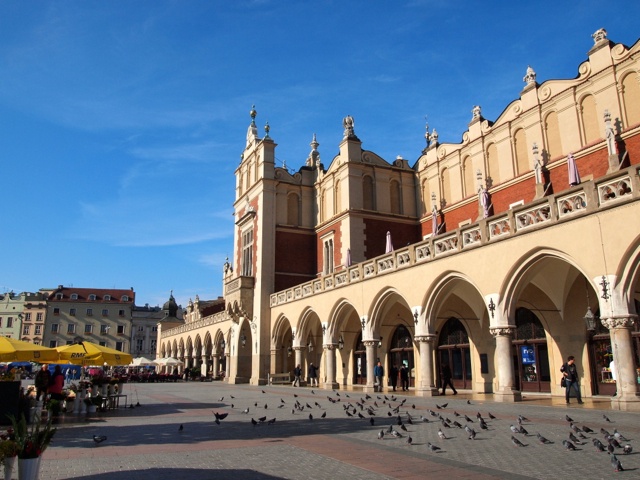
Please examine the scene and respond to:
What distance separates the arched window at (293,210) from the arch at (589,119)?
2001 cm

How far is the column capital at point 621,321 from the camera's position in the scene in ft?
44.7

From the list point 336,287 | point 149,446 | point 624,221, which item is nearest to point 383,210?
point 336,287

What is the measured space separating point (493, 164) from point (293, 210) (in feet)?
50.0

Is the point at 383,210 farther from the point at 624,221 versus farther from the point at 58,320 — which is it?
the point at 58,320

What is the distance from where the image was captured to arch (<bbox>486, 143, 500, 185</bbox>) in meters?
26.4

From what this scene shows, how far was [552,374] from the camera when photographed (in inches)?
782

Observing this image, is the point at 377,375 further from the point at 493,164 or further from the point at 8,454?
the point at 8,454

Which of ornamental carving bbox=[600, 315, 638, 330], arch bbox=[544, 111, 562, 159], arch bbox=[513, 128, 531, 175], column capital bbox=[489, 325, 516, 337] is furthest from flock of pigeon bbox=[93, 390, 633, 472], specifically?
arch bbox=[513, 128, 531, 175]

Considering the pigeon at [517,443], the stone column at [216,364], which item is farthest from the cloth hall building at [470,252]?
the pigeon at [517,443]

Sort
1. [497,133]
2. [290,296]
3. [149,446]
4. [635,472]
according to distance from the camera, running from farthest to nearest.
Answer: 1. [290,296]
2. [497,133]
3. [149,446]
4. [635,472]

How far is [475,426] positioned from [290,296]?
22064mm

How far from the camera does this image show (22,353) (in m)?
14.6

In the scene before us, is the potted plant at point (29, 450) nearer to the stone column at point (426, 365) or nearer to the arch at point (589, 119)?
the stone column at point (426, 365)

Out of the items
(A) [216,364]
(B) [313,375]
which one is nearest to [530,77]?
(B) [313,375]
